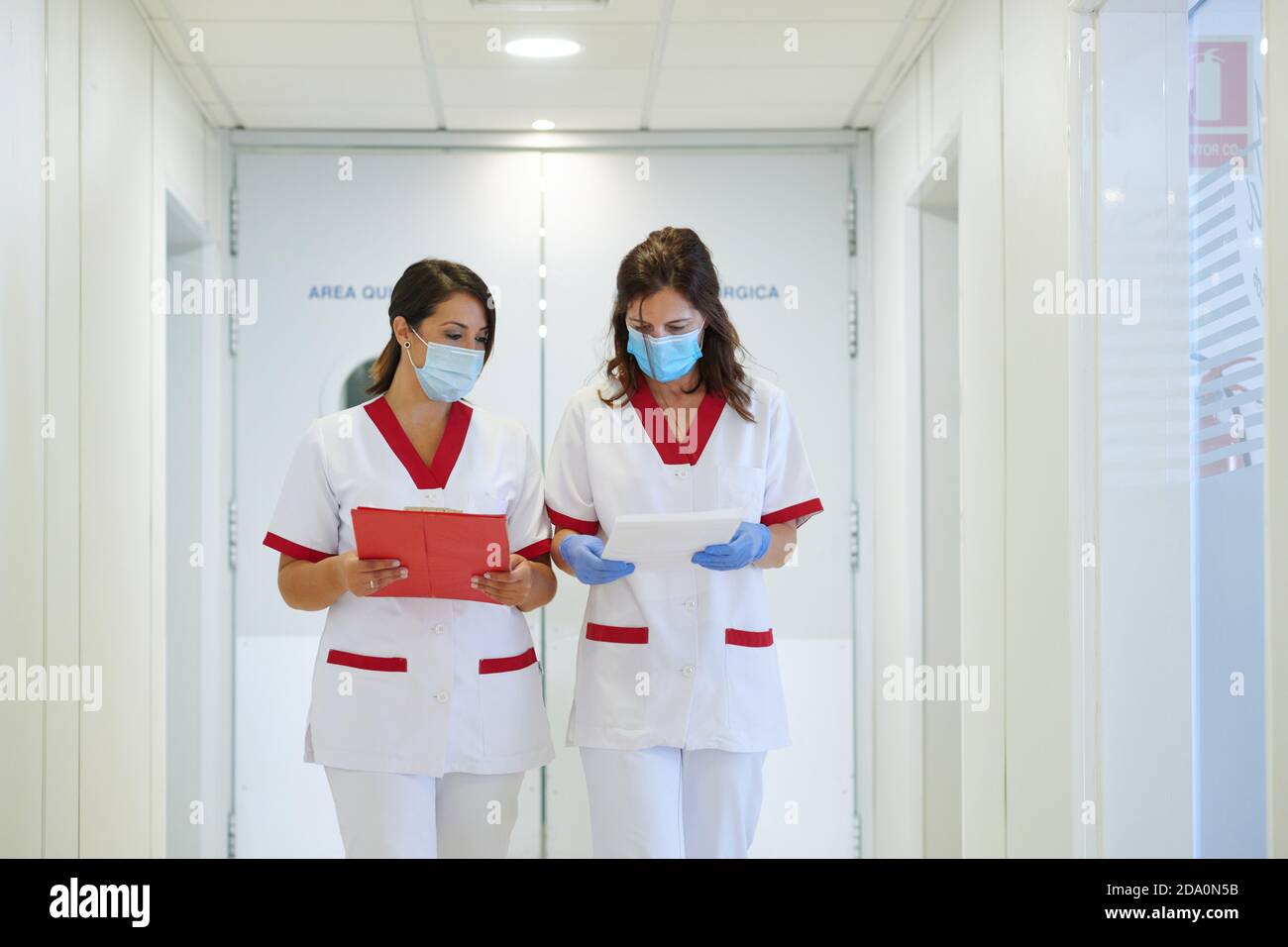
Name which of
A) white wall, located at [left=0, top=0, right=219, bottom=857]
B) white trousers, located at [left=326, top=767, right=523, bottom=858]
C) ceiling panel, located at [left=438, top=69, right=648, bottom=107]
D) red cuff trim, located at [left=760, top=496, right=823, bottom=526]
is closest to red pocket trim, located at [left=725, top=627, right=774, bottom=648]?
red cuff trim, located at [left=760, top=496, right=823, bottom=526]

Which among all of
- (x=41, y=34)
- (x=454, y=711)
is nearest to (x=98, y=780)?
(x=454, y=711)

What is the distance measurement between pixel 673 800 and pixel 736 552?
455 mm

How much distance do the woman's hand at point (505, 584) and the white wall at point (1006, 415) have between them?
98cm

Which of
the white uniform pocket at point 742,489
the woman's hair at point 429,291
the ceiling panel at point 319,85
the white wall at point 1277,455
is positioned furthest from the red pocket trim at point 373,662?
the ceiling panel at point 319,85

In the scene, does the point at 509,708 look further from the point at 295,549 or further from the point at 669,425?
the point at 669,425

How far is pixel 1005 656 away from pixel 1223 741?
0.62 meters

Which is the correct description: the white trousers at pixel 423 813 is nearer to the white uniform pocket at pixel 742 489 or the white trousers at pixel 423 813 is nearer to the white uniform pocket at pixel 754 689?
the white uniform pocket at pixel 754 689

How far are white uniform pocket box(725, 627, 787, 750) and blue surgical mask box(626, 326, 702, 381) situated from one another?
483 mm

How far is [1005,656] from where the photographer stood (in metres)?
2.81

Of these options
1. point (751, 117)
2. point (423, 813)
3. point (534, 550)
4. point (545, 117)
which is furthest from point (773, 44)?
point (423, 813)

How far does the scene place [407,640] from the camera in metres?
2.32

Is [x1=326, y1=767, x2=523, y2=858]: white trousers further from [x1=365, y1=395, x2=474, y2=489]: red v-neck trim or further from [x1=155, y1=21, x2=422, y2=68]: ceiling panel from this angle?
[x1=155, y1=21, x2=422, y2=68]: ceiling panel

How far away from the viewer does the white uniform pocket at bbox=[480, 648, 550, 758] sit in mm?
2322

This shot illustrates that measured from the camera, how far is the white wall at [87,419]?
2.45m
